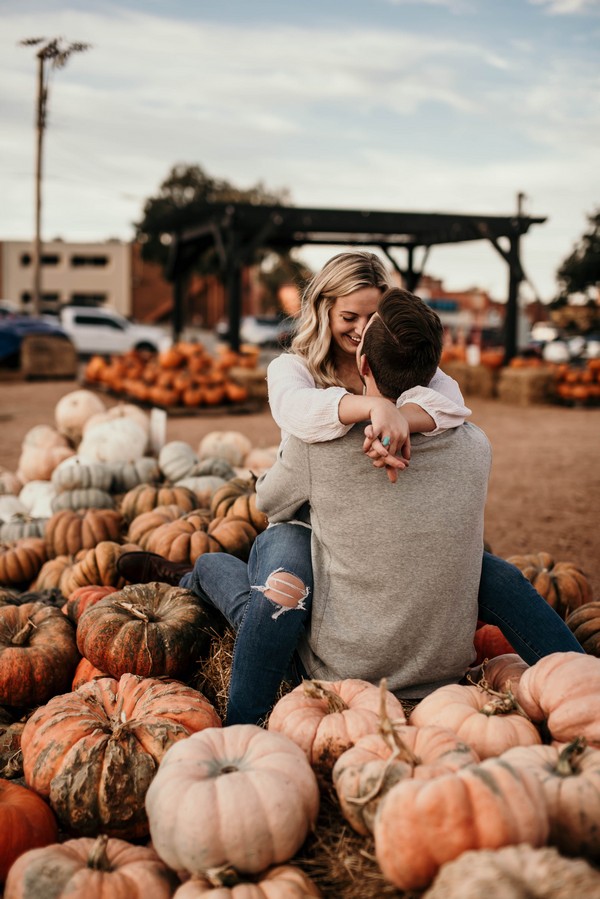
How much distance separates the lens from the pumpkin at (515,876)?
4.98 ft

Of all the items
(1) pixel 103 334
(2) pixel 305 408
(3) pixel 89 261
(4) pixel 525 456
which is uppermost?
(3) pixel 89 261

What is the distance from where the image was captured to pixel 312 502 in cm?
269

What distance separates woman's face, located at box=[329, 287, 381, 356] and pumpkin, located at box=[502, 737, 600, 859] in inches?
65.8

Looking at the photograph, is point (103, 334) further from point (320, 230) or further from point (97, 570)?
point (97, 570)

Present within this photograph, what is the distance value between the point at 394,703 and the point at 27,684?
1.62 metres

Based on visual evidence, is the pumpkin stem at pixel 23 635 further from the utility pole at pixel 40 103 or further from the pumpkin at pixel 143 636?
the utility pole at pixel 40 103

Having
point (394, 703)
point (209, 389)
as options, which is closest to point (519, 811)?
point (394, 703)

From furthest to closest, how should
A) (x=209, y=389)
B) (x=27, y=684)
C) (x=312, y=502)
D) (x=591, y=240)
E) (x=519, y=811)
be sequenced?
(x=591, y=240)
(x=209, y=389)
(x=27, y=684)
(x=312, y=502)
(x=519, y=811)

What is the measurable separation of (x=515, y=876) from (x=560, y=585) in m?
2.51

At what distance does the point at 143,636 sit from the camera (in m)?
3.22

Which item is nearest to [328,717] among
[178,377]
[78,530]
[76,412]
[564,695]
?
[564,695]

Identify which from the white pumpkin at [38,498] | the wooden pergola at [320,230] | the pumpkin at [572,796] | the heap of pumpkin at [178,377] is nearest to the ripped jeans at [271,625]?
the pumpkin at [572,796]

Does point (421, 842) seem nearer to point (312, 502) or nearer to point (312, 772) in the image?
point (312, 772)

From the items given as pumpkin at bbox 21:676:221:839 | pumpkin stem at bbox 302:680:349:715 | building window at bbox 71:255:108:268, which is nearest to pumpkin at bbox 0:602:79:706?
pumpkin at bbox 21:676:221:839
